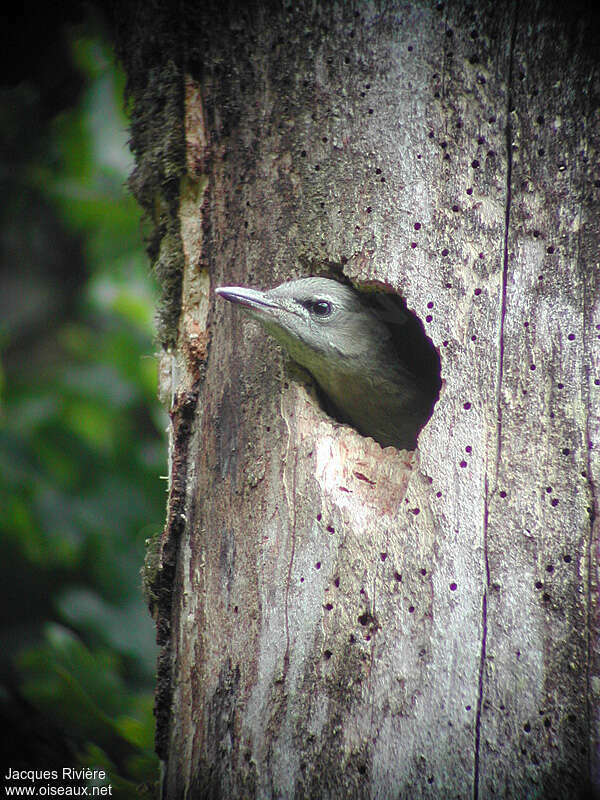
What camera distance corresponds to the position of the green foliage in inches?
206

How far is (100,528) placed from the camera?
18.3 feet

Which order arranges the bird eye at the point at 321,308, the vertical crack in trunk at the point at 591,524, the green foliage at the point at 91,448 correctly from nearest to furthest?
the vertical crack in trunk at the point at 591,524
the bird eye at the point at 321,308
the green foliage at the point at 91,448

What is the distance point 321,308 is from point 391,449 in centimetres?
68

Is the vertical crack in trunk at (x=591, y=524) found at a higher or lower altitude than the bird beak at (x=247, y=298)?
lower

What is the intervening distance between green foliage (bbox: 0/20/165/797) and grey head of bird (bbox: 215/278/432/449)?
151 centimetres

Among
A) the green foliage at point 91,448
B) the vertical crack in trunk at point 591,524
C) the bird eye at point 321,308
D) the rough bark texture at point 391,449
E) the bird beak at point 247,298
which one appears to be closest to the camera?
the vertical crack in trunk at point 591,524

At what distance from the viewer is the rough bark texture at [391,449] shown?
8.65ft

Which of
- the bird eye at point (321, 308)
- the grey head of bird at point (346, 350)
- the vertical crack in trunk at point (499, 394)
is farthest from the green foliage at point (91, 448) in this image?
the vertical crack in trunk at point (499, 394)

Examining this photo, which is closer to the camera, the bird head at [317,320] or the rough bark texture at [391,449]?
the rough bark texture at [391,449]

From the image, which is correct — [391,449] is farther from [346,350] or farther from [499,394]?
[346,350]

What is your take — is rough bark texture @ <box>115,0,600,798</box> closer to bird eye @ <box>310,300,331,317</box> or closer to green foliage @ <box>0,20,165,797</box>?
bird eye @ <box>310,300,331,317</box>

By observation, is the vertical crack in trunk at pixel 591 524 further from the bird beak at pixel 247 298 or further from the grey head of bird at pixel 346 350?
the bird beak at pixel 247 298

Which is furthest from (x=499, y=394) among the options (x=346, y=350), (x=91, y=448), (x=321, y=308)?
(x=91, y=448)

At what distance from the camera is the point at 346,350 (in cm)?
377
